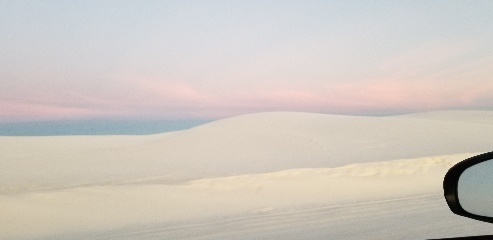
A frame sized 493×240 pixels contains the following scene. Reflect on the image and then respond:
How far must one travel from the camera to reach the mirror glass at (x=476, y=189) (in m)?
1.15

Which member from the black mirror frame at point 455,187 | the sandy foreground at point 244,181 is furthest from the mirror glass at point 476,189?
the sandy foreground at point 244,181

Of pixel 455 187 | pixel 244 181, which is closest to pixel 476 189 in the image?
pixel 455 187

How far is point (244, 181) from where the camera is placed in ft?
10.3

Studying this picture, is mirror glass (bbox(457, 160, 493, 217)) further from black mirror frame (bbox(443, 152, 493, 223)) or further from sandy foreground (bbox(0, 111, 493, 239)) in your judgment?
sandy foreground (bbox(0, 111, 493, 239))

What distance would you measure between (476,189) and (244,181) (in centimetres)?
203

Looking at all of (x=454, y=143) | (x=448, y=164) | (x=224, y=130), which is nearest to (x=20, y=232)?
(x=224, y=130)

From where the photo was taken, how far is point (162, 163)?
10.2ft

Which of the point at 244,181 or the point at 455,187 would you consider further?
the point at 244,181

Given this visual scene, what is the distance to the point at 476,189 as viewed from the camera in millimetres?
1204

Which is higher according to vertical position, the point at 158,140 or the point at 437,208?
the point at 158,140

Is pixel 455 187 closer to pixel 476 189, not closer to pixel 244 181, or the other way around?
pixel 476 189

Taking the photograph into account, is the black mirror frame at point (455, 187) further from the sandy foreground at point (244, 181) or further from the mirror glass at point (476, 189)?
the sandy foreground at point (244, 181)

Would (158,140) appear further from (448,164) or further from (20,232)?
(448,164)

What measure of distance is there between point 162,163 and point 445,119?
2395 mm
